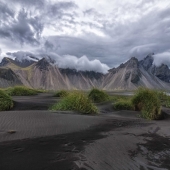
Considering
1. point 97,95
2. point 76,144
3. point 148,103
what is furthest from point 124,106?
point 76,144

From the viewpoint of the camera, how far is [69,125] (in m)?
10.5

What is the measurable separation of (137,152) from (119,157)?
3.24ft

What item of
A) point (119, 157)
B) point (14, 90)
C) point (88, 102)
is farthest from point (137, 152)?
point (14, 90)

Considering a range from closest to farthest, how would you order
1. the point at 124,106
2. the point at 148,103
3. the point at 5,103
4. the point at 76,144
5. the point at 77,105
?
the point at 76,144 < the point at 77,105 < the point at 148,103 < the point at 5,103 < the point at 124,106

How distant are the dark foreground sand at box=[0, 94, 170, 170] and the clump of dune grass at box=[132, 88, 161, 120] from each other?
459 centimetres

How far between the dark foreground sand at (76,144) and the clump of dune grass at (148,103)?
4586 millimetres

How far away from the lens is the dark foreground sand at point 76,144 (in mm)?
5887

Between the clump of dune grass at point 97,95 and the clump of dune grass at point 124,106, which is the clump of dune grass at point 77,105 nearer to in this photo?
the clump of dune grass at point 124,106

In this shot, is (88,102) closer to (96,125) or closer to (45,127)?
(96,125)

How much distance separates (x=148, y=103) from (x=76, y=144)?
10.3 meters

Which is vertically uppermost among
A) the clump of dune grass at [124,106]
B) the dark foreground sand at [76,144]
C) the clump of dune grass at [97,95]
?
the clump of dune grass at [97,95]

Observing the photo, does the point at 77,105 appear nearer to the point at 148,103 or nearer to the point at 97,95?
the point at 148,103

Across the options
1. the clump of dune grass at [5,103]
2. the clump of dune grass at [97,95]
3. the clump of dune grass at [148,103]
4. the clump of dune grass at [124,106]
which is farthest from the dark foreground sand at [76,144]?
the clump of dune grass at [97,95]

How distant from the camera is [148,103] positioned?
16875 millimetres
